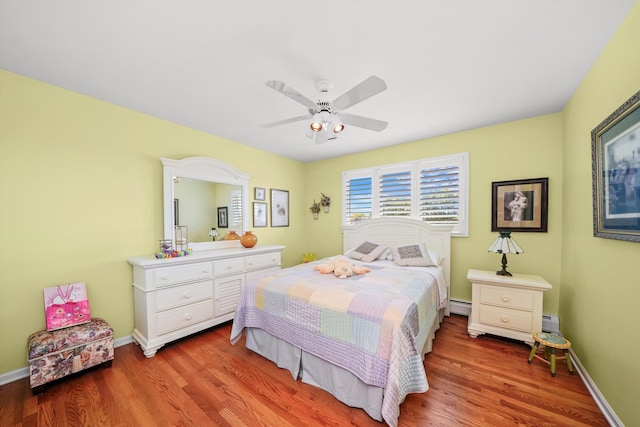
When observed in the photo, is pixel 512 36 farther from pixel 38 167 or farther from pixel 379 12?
pixel 38 167

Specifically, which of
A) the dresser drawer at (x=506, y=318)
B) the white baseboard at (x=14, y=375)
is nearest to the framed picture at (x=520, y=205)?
the dresser drawer at (x=506, y=318)

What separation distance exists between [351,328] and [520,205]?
8.93 feet

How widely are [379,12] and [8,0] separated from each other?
211 cm

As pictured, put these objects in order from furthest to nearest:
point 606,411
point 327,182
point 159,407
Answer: point 327,182 → point 159,407 → point 606,411

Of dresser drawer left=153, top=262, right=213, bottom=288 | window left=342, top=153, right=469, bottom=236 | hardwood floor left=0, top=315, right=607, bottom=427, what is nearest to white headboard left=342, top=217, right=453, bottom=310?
window left=342, top=153, right=469, bottom=236

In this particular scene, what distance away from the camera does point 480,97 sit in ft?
7.75

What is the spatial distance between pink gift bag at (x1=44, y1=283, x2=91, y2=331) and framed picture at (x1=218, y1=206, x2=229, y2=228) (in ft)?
5.12

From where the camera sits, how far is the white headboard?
3295 millimetres

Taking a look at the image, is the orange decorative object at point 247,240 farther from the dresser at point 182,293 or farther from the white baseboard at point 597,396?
the white baseboard at point 597,396

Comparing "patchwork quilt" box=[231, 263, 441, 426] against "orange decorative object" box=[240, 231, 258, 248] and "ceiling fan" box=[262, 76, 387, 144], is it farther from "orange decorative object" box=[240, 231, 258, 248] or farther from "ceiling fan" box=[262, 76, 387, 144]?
"ceiling fan" box=[262, 76, 387, 144]

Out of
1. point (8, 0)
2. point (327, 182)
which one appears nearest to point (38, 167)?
point (8, 0)

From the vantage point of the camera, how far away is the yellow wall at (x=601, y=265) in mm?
1382

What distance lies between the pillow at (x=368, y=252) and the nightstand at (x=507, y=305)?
1.15 meters

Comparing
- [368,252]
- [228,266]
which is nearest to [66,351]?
[228,266]
